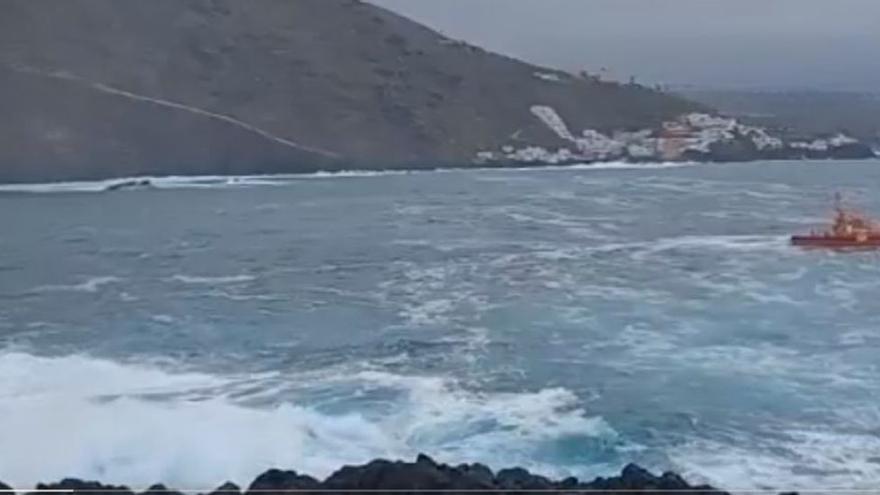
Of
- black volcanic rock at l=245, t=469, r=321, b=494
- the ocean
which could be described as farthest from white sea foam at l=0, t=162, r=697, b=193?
black volcanic rock at l=245, t=469, r=321, b=494

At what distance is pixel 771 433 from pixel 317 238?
16212 mm

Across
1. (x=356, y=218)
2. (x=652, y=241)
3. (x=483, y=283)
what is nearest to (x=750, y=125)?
(x=356, y=218)

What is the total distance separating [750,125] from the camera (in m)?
59.4

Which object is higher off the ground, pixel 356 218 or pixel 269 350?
pixel 356 218

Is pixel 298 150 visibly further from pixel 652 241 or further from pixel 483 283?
pixel 483 283

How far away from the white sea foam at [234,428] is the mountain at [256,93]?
1304 inches

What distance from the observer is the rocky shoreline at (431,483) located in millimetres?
7180

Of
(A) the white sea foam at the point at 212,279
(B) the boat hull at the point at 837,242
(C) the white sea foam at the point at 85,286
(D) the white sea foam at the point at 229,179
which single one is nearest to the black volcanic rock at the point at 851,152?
(D) the white sea foam at the point at 229,179

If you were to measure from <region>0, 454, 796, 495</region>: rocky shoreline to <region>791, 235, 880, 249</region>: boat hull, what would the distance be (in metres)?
15.4

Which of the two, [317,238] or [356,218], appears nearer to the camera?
[317,238]

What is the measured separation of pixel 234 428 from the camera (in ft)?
36.7

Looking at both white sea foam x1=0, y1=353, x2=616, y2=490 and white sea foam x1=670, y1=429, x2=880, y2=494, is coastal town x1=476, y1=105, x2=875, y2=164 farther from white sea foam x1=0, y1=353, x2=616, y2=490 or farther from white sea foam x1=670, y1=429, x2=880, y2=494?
white sea foam x1=670, y1=429, x2=880, y2=494

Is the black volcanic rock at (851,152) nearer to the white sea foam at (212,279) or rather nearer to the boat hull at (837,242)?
the boat hull at (837,242)

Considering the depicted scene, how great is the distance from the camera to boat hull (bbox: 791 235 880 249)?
22594mm
